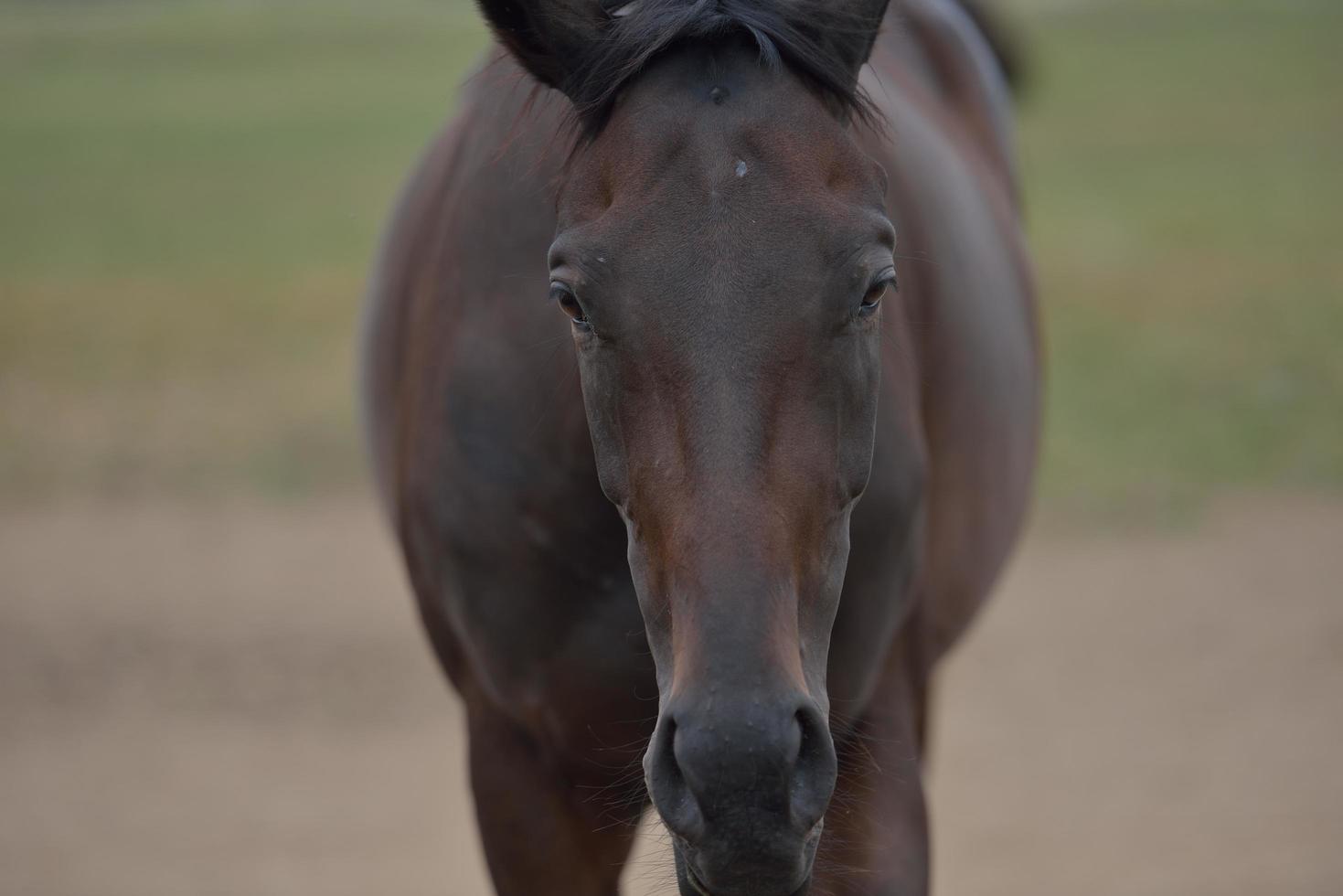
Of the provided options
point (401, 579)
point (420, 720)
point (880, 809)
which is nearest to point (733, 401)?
point (880, 809)

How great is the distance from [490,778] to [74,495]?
277 inches

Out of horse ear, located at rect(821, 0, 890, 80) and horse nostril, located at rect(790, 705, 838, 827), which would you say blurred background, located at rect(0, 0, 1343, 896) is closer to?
horse nostril, located at rect(790, 705, 838, 827)

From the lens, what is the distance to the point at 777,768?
1.55m

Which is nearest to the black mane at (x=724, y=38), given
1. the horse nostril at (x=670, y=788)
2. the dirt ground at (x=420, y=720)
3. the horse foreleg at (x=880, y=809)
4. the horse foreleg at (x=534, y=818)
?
the horse nostril at (x=670, y=788)

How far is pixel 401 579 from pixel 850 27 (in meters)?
6.26

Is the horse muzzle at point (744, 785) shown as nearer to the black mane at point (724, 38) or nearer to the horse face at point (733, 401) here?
the horse face at point (733, 401)

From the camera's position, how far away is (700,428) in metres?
1.69

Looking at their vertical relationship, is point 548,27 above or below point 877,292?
above

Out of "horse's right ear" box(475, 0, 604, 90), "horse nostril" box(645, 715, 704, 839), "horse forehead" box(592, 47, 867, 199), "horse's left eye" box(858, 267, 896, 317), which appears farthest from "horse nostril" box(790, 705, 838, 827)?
"horse's right ear" box(475, 0, 604, 90)

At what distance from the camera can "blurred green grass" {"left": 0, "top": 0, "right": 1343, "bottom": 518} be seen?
9.35m

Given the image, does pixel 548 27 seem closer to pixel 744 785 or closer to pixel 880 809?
pixel 744 785

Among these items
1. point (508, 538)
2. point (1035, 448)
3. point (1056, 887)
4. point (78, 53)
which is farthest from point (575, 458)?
point (78, 53)

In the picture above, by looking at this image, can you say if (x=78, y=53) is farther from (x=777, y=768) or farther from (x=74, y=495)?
(x=777, y=768)

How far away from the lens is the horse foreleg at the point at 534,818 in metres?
2.64
